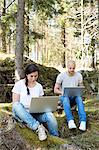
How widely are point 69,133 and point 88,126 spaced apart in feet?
1.43

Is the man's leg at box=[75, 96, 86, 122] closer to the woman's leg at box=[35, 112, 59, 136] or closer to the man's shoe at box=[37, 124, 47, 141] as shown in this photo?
the woman's leg at box=[35, 112, 59, 136]

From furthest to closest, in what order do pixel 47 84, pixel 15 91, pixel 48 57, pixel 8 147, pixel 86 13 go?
1. pixel 48 57
2. pixel 86 13
3. pixel 47 84
4. pixel 15 91
5. pixel 8 147

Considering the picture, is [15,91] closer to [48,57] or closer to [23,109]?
[23,109]

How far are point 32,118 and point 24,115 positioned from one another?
0.46 ft

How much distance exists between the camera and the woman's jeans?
5016 millimetres

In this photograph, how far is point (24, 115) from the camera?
16.7ft

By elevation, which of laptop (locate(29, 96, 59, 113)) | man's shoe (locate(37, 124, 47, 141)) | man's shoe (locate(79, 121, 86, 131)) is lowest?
man's shoe (locate(79, 121, 86, 131))

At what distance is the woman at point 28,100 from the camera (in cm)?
510

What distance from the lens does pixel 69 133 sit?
20.2ft

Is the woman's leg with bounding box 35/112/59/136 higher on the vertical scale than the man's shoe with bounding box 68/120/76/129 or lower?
higher

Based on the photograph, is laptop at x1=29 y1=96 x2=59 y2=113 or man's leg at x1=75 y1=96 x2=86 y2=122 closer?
laptop at x1=29 y1=96 x2=59 y2=113

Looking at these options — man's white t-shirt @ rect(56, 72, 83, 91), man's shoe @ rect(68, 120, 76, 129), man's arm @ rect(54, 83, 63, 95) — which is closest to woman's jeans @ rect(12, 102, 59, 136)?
man's shoe @ rect(68, 120, 76, 129)

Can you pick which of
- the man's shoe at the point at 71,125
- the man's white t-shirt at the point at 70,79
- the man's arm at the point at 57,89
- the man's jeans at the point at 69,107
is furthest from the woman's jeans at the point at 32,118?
the man's white t-shirt at the point at 70,79

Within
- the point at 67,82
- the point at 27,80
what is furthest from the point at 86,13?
the point at 27,80
